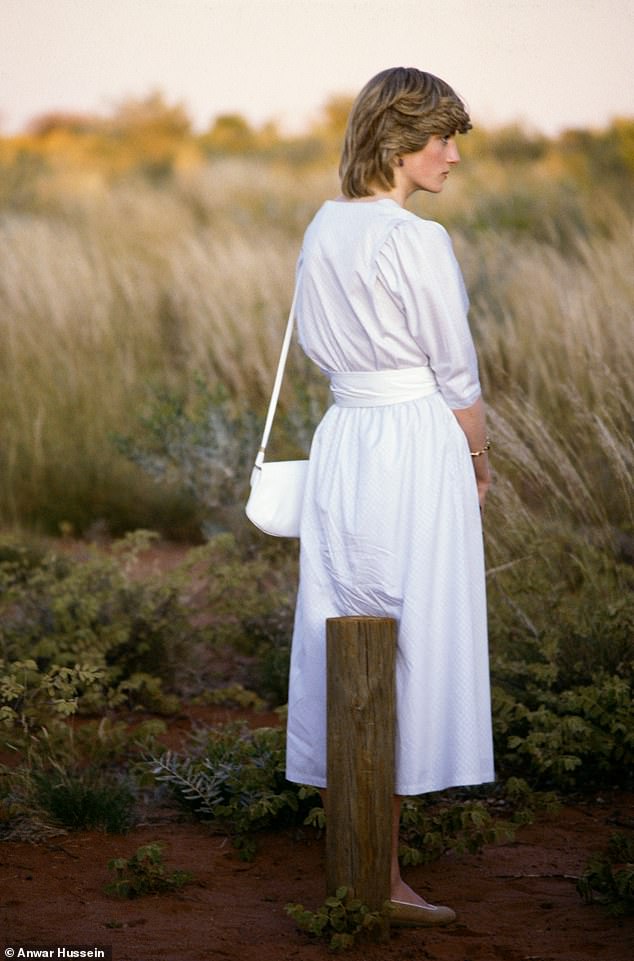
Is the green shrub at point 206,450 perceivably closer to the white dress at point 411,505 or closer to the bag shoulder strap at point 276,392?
the bag shoulder strap at point 276,392

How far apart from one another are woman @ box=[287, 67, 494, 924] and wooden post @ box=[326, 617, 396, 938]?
3.1 inches

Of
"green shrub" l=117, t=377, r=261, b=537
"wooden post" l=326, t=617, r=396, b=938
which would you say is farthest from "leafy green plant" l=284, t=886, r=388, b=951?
"green shrub" l=117, t=377, r=261, b=537

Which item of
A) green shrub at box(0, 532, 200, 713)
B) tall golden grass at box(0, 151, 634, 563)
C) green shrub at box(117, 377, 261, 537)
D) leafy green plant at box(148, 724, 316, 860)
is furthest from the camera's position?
green shrub at box(117, 377, 261, 537)

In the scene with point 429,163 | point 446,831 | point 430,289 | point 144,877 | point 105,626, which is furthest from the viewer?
point 105,626

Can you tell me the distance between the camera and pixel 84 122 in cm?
2319

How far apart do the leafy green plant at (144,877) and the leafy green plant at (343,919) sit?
51 centimetres

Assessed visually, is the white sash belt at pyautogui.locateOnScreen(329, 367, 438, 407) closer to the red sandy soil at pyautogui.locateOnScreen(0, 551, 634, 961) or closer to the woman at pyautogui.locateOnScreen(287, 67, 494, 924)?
the woman at pyautogui.locateOnScreen(287, 67, 494, 924)

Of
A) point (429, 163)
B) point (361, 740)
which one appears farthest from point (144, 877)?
point (429, 163)

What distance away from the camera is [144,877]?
3490 millimetres

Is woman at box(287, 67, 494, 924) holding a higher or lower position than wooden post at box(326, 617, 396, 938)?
higher

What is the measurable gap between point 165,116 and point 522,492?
18498 millimetres

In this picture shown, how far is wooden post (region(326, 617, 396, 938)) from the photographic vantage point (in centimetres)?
305

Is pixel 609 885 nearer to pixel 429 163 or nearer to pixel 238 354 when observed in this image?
pixel 429 163

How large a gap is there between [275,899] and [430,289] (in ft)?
A: 5.29
